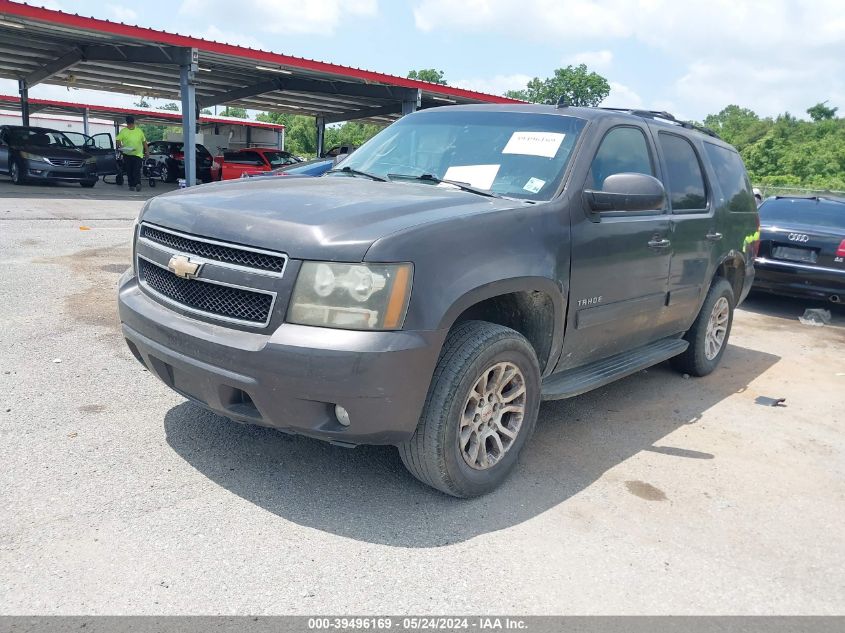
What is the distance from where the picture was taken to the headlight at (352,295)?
9.26 ft

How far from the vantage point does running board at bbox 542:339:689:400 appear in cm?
381

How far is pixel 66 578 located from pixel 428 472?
57.5 inches

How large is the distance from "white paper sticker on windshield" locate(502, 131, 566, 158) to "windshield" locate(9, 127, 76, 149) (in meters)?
18.5

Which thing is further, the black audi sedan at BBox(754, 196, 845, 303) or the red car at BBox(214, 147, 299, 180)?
the red car at BBox(214, 147, 299, 180)

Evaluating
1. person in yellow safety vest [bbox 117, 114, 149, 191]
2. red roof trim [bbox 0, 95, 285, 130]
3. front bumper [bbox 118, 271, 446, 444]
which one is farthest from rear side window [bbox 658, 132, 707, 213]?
red roof trim [bbox 0, 95, 285, 130]

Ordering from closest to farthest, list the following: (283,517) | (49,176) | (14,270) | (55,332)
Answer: (283,517)
(55,332)
(14,270)
(49,176)

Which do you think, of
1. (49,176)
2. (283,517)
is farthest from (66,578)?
(49,176)

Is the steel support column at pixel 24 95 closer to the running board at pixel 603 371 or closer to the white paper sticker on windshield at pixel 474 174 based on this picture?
the white paper sticker on windshield at pixel 474 174

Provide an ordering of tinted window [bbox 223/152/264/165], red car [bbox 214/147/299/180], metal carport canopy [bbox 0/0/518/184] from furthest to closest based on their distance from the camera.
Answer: tinted window [bbox 223/152/264/165]
red car [bbox 214/147/299/180]
metal carport canopy [bbox 0/0/518/184]

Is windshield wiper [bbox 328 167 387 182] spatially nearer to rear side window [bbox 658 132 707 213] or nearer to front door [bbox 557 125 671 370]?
front door [bbox 557 125 671 370]

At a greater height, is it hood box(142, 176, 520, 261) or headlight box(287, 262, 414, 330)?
hood box(142, 176, 520, 261)

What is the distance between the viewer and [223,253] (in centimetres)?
307
